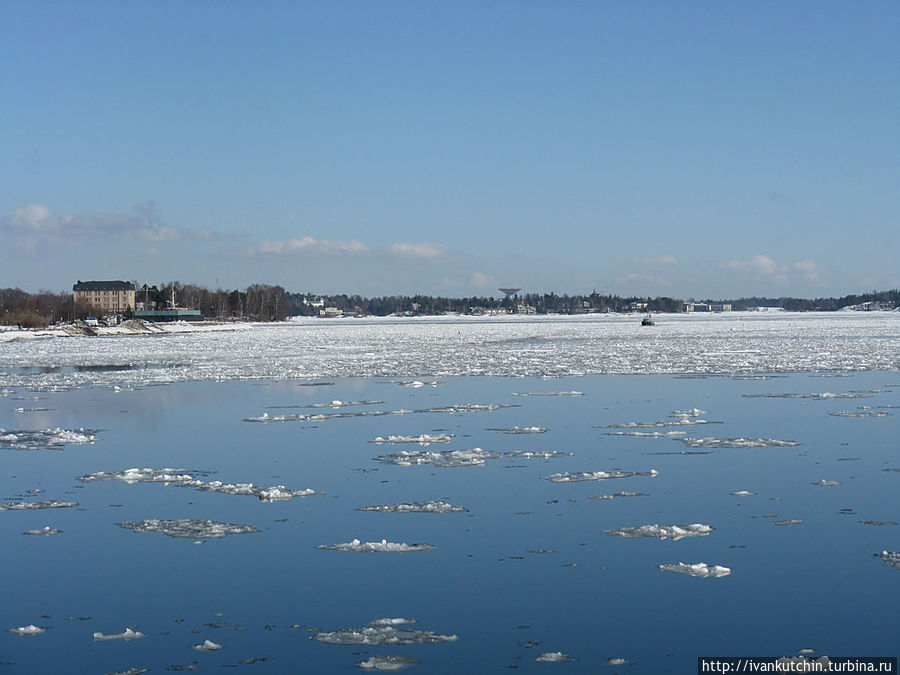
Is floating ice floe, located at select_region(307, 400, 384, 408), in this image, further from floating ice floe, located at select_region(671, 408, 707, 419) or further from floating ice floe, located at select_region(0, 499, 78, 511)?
floating ice floe, located at select_region(0, 499, 78, 511)

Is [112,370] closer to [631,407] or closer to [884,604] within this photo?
[631,407]

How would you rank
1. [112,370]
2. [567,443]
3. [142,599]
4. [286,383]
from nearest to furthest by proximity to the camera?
[142,599], [567,443], [286,383], [112,370]

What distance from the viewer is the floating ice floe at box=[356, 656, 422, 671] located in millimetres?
6035

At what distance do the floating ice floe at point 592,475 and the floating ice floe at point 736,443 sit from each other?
7.98 ft

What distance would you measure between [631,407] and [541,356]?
20.1 metres

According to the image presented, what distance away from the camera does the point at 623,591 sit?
7395 millimetres

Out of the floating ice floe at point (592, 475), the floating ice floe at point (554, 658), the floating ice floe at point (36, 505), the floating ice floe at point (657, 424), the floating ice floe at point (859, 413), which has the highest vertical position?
the floating ice floe at point (859, 413)

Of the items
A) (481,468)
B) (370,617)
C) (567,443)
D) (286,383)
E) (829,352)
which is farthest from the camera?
(829,352)

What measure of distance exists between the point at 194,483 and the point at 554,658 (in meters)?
6.85

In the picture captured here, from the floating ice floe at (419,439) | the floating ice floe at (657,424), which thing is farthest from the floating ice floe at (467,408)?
the floating ice floe at (419,439)

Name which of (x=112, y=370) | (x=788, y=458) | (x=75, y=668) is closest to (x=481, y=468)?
(x=788, y=458)

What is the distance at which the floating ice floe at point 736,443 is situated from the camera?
14148mm

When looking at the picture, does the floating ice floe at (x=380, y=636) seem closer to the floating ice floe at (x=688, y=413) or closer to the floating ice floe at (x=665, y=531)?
the floating ice floe at (x=665, y=531)

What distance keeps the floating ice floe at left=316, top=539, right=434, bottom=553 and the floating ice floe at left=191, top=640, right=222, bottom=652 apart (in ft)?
7.59
